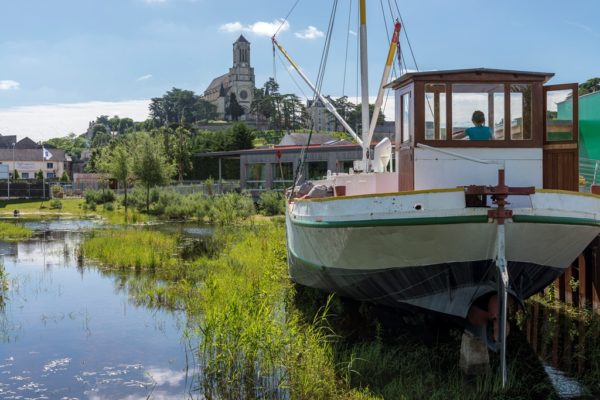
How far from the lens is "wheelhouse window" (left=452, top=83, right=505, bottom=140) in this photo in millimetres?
10242

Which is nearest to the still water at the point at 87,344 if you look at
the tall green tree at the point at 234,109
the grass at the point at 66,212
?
the grass at the point at 66,212

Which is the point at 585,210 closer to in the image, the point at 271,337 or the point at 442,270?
the point at 442,270

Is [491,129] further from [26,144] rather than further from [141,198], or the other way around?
[26,144]

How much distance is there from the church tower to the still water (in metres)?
169

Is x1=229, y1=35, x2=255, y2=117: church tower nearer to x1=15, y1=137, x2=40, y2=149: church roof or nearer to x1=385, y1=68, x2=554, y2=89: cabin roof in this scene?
x1=15, y1=137, x2=40, y2=149: church roof

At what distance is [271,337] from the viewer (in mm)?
9242

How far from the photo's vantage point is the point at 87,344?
37.2 ft

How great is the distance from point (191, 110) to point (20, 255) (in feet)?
578

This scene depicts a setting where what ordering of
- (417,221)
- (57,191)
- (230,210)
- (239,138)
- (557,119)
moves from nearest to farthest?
(417,221) < (557,119) < (230,210) < (57,191) < (239,138)

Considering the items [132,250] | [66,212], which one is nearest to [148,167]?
[66,212]

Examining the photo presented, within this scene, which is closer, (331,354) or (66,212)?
(331,354)

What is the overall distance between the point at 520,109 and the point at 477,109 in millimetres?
669

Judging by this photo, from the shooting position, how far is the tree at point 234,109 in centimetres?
17788

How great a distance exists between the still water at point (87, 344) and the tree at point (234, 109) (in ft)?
532
